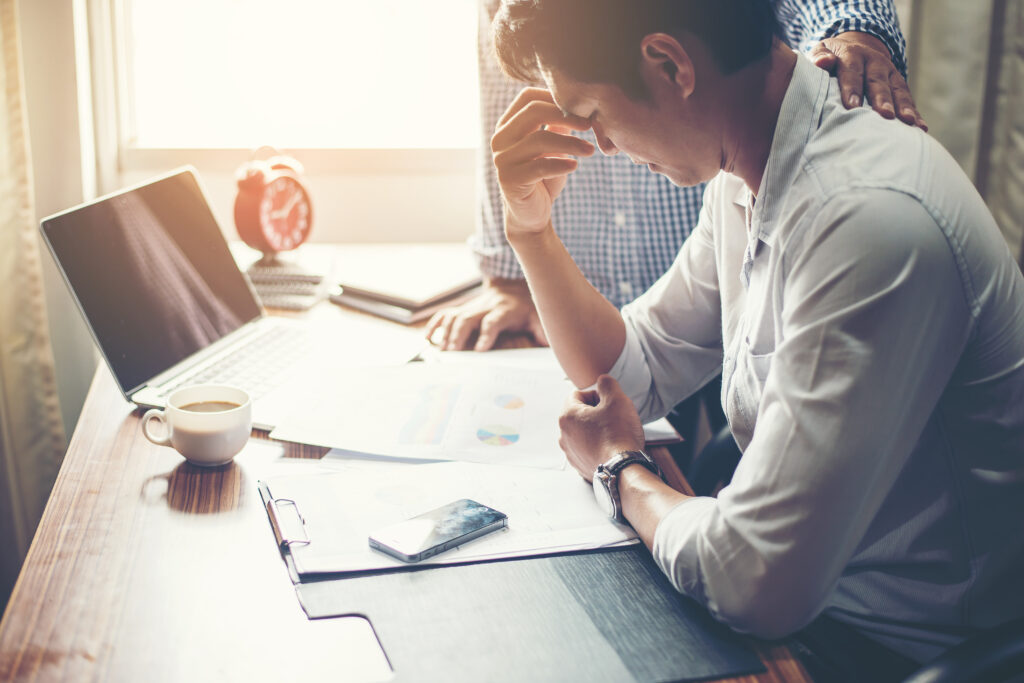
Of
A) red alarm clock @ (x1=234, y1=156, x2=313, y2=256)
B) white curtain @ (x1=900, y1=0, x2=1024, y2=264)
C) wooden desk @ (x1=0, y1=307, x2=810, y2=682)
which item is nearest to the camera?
wooden desk @ (x1=0, y1=307, x2=810, y2=682)

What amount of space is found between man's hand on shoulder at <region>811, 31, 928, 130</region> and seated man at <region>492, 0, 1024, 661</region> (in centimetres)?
3

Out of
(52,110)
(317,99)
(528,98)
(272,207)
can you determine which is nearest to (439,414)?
(528,98)

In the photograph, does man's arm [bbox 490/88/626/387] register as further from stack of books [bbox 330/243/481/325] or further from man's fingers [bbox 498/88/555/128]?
stack of books [bbox 330/243/481/325]

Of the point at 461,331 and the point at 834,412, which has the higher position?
the point at 834,412

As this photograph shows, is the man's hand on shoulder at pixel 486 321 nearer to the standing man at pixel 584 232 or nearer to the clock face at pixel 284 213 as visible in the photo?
the standing man at pixel 584 232

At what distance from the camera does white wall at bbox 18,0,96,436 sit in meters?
1.70

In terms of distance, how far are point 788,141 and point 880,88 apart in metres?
0.15

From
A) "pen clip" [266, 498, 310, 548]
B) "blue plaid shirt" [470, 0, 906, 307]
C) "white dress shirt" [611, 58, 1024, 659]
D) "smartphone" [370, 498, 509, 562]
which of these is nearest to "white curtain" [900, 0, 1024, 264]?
"blue plaid shirt" [470, 0, 906, 307]

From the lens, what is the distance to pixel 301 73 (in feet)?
7.26

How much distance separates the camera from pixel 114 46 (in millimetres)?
2100

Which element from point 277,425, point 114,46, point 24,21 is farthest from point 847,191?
point 114,46

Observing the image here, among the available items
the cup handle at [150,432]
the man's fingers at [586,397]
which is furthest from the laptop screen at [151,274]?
the man's fingers at [586,397]

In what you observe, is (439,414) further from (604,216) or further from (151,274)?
(604,216)

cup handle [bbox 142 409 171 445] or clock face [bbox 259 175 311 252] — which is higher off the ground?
clock face [bbox 259 175 311 252]
